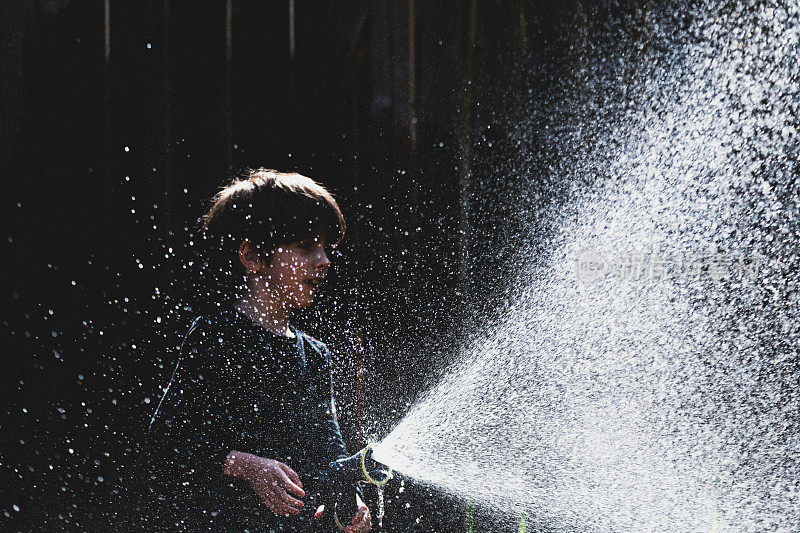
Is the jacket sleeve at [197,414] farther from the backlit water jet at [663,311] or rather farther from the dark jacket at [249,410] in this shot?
the backlit water jet at [663,311]

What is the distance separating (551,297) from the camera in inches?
79.9

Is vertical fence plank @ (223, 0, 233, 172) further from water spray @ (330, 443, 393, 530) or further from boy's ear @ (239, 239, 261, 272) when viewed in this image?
water spray @ (330, 443, 393, 530)

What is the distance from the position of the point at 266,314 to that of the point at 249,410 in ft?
0.78

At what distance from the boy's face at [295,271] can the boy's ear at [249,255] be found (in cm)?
3

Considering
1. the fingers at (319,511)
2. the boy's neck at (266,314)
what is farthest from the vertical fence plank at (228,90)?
the fingers at (319,511)

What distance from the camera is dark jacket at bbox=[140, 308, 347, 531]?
1293mm

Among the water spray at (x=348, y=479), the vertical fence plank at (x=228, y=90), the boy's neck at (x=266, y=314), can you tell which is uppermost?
the vertical fence plank at (x=228, y=90)

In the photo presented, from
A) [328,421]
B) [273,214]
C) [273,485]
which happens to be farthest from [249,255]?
[273,485]

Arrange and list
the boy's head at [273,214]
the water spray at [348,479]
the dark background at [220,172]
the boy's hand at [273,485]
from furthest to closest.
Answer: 1. the dark background at [220,172]
2. the boy's head at [273,214]
3. the water spray at [348,479]
4. the boy's hand at [273,485]

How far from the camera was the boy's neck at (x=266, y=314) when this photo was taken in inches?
55.0

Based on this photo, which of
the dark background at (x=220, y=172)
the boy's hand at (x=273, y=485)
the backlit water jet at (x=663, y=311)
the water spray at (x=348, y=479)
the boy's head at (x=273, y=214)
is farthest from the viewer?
the backlit water jet at (x=663, y=311)

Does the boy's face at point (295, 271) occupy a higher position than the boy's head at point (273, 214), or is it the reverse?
the boy's head at point (273, 214)

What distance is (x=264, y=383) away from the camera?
1.40 meters

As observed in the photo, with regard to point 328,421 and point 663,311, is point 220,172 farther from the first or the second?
point 663,311
